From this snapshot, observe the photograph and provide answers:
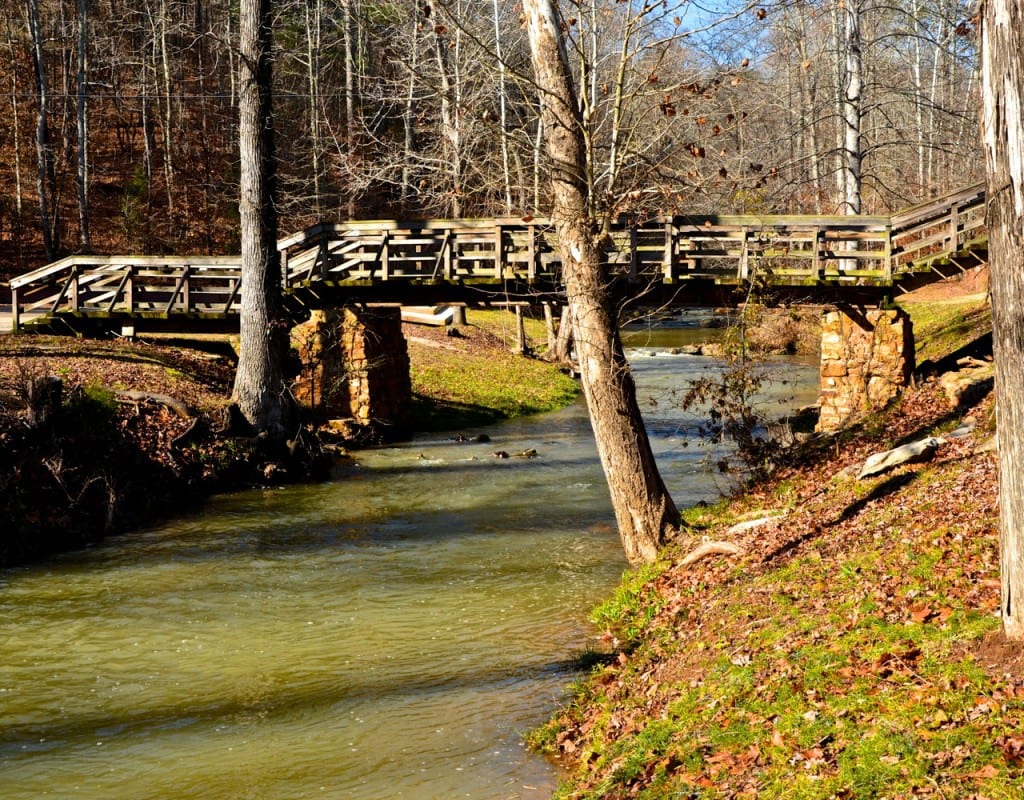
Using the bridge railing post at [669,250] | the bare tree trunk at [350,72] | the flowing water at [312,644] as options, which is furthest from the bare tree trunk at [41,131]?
the bridge railing post at [669,250]

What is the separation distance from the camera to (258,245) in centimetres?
1861

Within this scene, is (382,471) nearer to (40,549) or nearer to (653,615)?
(40,549)

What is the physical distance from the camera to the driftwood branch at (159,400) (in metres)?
17.0

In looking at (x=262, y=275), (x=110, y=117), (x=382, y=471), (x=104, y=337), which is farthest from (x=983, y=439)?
(x=110, y=117)

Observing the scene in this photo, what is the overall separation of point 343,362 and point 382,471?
3494mm

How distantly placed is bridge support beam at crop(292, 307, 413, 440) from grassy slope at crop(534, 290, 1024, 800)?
11440mm

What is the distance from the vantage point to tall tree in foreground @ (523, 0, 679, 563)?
10.5 m

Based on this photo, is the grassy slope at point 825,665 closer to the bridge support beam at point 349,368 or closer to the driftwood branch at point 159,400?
the driftwood branch at point 159,400

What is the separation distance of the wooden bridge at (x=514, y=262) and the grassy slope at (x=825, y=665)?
6.95 metres

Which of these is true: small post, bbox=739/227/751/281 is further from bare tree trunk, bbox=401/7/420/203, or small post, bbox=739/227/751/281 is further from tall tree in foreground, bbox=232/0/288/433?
tall tree in foreground, bbox=232/0/288/433

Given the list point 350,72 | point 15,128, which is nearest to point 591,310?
point 350,72

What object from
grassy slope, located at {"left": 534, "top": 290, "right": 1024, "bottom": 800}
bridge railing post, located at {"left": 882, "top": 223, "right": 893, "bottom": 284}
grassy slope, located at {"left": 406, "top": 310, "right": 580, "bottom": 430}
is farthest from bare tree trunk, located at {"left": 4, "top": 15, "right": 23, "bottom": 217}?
grassy slope, located at {"left": 534, "top": 290, "right": 1024, "bottom": 800}

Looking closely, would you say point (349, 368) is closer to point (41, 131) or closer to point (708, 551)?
point (708, 551)

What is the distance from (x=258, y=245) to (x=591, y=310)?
9.50 metres
